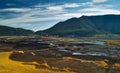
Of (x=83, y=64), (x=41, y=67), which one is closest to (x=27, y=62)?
(x=41, y=67)

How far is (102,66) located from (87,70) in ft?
24.5

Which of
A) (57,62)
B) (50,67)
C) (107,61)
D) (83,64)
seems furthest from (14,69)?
(107,61)

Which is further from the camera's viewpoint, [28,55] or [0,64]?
[28,55]

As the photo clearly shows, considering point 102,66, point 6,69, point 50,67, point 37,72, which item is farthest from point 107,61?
point 6,69

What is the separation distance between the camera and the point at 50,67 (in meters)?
74.6

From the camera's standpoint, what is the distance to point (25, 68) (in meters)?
69.9

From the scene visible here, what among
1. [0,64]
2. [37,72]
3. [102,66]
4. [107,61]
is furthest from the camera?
[107,61]

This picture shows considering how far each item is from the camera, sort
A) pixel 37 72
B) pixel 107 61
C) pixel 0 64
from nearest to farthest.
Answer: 1. pixel 37 72
2. pixel 0 64
3. pixel 107 61

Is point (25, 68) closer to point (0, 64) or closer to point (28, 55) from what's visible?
point (0, 64)

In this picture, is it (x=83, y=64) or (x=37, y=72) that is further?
(x=83, y=64)

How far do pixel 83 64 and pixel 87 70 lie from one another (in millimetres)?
6296

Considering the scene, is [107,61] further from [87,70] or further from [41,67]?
[41,67]

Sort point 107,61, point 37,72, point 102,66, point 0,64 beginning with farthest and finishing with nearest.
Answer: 1. point 107,61
2. point 102,66
3. point 0,64
4. point 37,72

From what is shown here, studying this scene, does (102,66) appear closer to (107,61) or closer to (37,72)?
(107,61)
